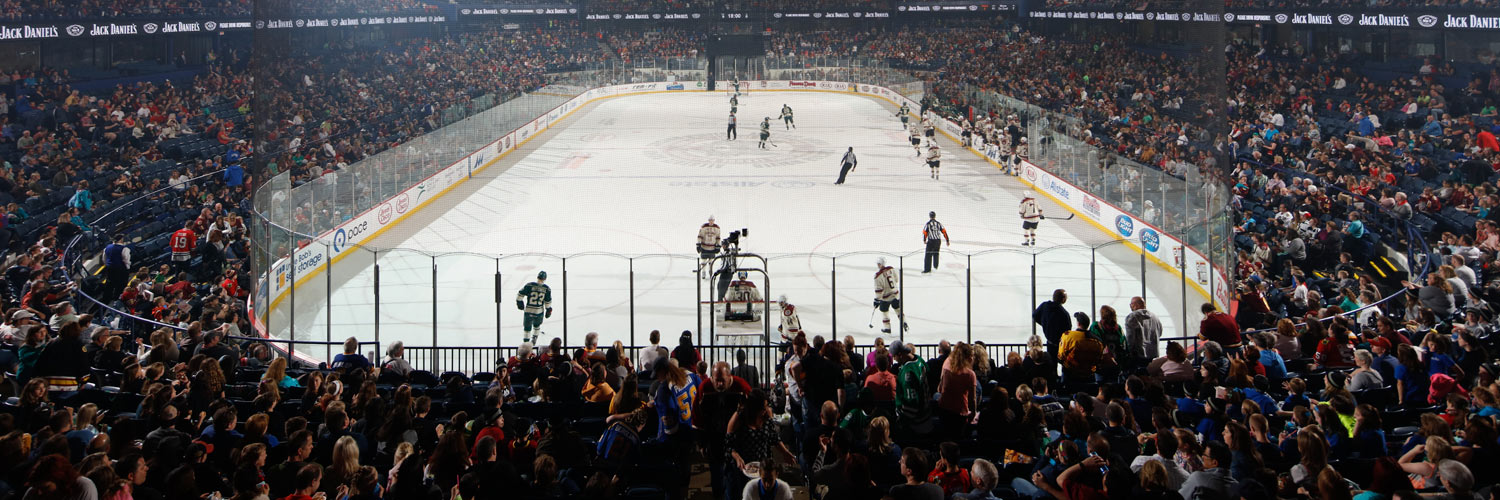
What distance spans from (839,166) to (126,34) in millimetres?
18749

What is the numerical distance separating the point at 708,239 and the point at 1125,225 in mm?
Answer: 7131

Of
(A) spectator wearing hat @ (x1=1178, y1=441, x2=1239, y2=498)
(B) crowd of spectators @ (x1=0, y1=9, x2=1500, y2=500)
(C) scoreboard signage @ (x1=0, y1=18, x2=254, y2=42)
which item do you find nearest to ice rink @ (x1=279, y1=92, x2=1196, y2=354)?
(B) crowd of spectators @ (x1=0, y1=9, x2=1500, y2=500)

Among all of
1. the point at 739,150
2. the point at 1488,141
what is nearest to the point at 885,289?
the point at 1488,141

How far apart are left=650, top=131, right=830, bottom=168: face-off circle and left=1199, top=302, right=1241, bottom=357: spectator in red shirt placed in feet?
60.2

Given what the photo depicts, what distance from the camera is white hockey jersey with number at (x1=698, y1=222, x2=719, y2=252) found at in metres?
16.1

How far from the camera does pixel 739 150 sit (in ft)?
96.7

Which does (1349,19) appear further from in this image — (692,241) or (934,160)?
(692,241)

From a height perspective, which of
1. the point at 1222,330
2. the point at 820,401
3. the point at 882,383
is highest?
the point at 1222,330

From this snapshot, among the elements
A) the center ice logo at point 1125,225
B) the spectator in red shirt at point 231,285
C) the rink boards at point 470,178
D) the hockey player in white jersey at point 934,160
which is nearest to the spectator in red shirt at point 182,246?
the spectator in red shirt at point 231,285

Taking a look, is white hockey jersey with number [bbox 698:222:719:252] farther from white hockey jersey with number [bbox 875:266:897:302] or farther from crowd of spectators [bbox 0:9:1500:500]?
crowd of spectators [bbox 0:9:1500:500]

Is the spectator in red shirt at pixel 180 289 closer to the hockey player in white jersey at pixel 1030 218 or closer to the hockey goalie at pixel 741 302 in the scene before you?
the hockey goalie at pixel 741 302

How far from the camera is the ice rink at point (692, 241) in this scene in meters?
14.1

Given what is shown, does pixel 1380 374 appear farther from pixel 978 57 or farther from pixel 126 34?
pixel 978 57

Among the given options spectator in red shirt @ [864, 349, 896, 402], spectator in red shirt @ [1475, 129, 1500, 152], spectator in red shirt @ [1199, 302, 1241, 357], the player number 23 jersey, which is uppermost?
spectator in red shirt @ [1475, 129, 1500, 152]
